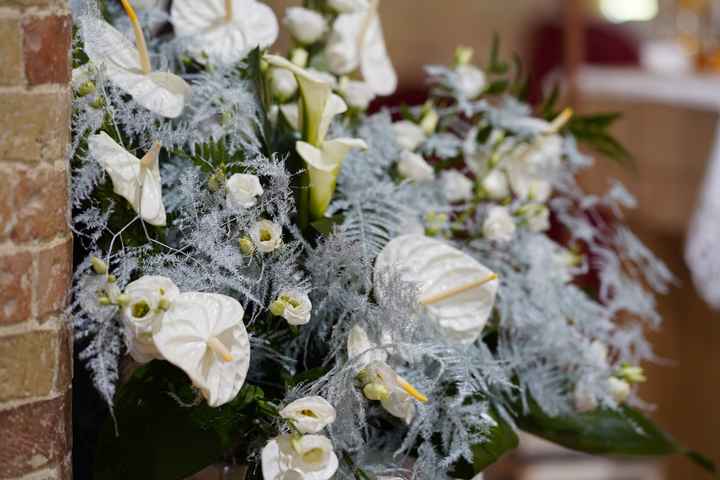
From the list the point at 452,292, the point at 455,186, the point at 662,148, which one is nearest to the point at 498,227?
the point at 455,186

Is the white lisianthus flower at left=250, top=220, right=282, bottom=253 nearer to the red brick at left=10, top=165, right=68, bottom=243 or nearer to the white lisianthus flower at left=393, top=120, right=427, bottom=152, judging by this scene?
the red brick at left=10, top=165, right=68, bottom=243

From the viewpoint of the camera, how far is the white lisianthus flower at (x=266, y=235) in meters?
0.83

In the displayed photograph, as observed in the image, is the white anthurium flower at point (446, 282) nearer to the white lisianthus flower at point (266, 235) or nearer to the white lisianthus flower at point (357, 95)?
the white lisianthus flower at point (266, 235)

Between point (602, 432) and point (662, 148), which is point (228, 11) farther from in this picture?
point (662, 148)

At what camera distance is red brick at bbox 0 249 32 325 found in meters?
0.79

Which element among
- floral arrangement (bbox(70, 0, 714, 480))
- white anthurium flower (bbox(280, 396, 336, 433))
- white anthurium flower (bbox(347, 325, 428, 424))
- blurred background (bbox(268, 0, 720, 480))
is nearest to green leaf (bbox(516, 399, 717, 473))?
floral arrangement (bbox(70, 0, 714, 480))

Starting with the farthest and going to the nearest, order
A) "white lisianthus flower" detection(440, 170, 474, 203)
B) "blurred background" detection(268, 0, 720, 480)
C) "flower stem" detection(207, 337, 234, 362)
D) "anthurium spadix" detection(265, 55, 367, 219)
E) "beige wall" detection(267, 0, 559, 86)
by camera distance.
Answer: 1. "beige wall" detection(267, 0, 559, 86)
2. "blurred background" detection(268, 0, 720, 480)
3. "white lisianthus flower" detection(440, 170, 474, 203)
4. "anthurium spadix" detection(265, 55, 367, 219)
5. "flower stem" detection(207, 337, 234, 362)

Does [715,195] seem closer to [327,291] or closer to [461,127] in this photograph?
[461,127]

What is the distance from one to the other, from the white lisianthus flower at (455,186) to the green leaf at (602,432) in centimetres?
24

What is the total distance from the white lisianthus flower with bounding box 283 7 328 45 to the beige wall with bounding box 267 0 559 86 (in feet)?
9.51

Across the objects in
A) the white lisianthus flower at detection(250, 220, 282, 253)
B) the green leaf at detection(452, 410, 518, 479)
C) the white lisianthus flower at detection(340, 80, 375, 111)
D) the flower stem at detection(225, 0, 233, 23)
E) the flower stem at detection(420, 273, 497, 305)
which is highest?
the flower stem at detection(225, 0, 233, 23)

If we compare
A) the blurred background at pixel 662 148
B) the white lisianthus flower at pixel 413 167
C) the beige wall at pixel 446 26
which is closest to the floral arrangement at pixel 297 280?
the white lisianthus flower at pixel 413 167

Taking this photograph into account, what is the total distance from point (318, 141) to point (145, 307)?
234mm

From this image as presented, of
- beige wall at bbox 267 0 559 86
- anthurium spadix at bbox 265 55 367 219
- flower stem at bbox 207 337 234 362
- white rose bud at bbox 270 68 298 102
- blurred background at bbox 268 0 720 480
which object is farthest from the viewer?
beige wall at bbox 267 0 559 86
